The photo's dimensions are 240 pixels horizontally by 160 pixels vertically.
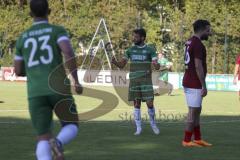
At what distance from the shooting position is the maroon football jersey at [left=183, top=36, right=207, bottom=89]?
1047 centimetres

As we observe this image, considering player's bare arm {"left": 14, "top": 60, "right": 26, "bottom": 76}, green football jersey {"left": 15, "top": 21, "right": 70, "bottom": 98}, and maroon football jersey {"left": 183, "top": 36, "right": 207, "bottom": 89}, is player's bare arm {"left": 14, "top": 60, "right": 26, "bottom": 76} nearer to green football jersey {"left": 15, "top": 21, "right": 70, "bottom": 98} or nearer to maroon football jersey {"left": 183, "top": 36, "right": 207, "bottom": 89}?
green football jersey {"left": 15, "top": 21, "right": 70, "bottom": 98}

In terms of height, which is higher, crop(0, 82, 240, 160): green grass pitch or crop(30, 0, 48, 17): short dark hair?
crop(30, 0, 48, 17): short dark hair

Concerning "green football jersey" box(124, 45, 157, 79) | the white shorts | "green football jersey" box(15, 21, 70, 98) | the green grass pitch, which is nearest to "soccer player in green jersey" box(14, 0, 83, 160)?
"green football jersey" box(15, 21, 70, 98)

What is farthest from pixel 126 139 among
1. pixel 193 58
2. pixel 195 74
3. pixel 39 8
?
pixel 39 8

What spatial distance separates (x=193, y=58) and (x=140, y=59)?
181 cm

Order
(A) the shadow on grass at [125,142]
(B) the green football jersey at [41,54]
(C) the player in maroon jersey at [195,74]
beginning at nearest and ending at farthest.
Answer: (B) the green football jersey at [41,54], (A) the shadow on grass at [125,142], (C) the player in maroon jersey at [195,74]

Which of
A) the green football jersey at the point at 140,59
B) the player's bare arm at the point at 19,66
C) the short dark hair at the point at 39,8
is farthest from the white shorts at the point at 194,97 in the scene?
the short dark hair at the point at 39,8

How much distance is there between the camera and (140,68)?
12320 mm

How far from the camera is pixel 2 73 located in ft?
152

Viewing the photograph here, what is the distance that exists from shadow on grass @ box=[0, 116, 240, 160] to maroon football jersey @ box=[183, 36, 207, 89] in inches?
43.0

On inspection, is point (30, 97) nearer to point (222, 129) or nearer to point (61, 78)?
point (61, 78)

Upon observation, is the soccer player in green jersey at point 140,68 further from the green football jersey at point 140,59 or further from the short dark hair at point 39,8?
the short dark hair at point 39,8

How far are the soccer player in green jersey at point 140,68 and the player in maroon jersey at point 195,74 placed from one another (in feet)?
4.52

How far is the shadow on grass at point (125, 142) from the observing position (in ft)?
31.0
